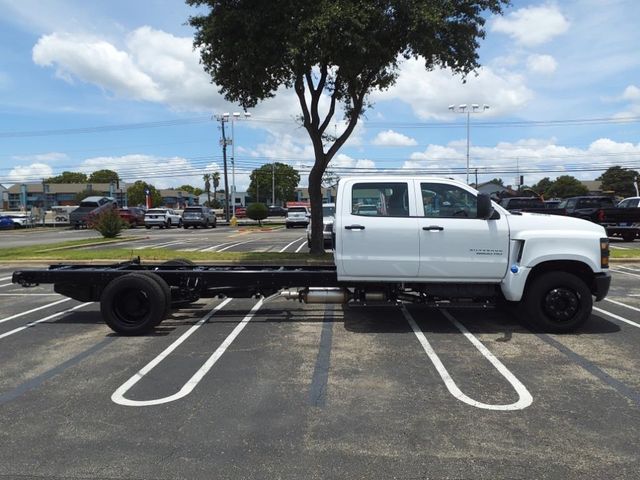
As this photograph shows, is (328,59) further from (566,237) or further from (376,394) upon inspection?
(376,394)

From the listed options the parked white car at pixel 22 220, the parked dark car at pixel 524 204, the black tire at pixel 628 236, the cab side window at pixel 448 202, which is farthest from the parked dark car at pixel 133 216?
the cab side window at pixel 448 202

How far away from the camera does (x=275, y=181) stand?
12344 cm

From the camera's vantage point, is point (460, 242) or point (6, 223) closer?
point (460, 242)

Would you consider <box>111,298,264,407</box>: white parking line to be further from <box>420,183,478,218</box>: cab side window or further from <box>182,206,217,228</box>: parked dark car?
<box>182,206,217,228</box>: parked dark car

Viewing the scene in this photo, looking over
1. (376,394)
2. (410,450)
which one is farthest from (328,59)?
(410,450)

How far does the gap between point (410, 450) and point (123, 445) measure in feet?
6.78

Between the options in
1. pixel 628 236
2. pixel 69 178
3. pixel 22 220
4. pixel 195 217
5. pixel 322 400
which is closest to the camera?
pixel 322 400

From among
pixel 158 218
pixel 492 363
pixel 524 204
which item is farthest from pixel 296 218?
pixel 492 363

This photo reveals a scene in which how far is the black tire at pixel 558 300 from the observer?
6.69m

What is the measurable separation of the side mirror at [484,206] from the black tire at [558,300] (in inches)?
44.5

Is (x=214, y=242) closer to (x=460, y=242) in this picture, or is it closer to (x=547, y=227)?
(x=460, y=242)

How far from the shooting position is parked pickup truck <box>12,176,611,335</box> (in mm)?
6648

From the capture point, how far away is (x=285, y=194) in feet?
419

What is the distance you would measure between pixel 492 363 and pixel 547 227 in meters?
2.14
